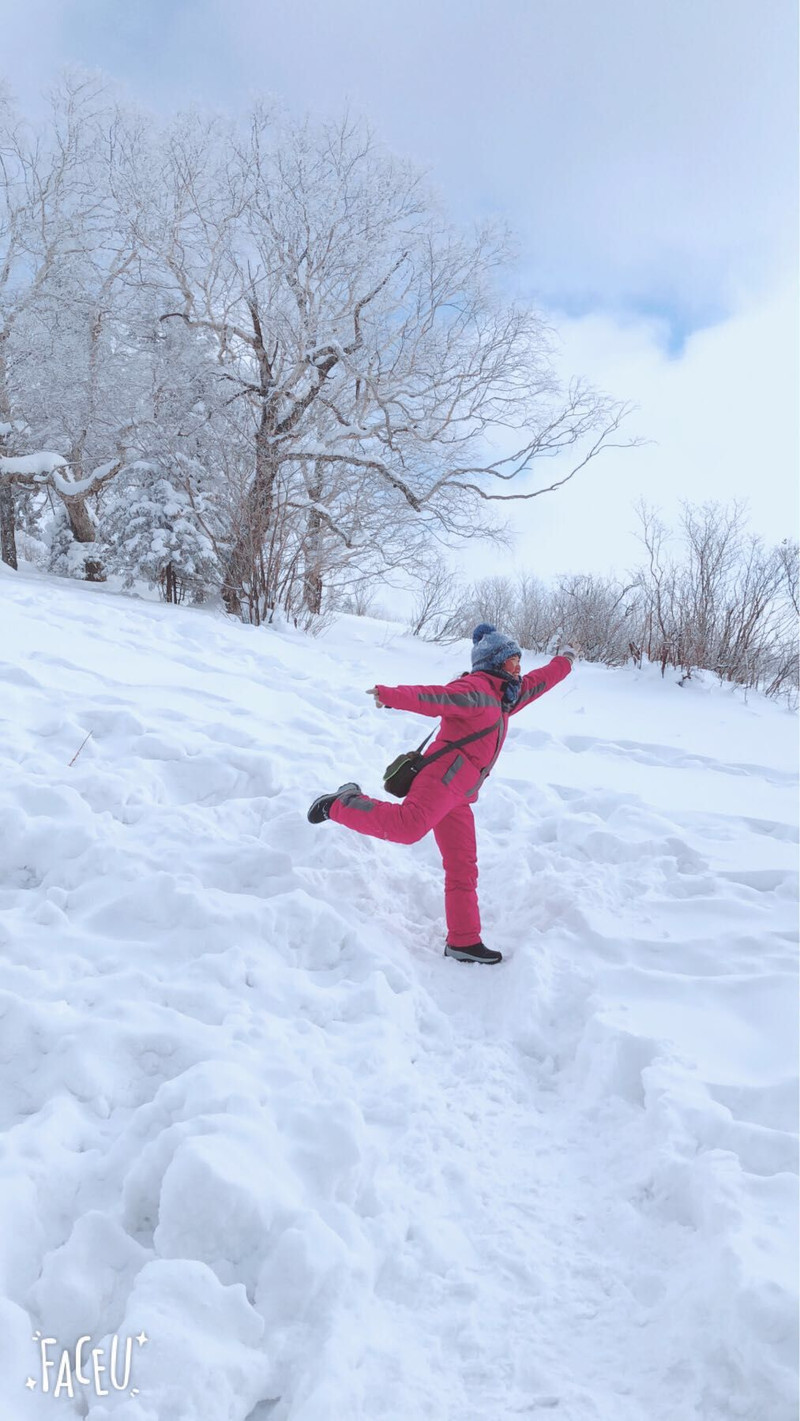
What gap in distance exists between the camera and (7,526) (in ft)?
57.1

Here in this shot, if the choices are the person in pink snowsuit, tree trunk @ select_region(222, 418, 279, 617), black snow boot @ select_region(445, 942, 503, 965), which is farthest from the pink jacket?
tree trunk @ select_region(222, 418, 279, 617)

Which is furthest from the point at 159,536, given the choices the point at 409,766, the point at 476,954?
the point at 476,954

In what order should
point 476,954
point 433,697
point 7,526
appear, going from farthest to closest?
point 7,526 → point 433,697 → point 476,954

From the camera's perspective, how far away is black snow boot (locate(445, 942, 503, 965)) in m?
2.85

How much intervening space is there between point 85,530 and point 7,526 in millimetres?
2069

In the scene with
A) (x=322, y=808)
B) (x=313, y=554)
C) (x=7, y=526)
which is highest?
(x=7, y=526)

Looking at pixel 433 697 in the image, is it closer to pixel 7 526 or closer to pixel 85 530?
pixel 85 530

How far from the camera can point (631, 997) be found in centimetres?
257

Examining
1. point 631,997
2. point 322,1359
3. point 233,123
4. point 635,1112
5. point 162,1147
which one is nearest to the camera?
point 322,1359

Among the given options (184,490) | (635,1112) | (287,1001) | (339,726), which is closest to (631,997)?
(635,1112)

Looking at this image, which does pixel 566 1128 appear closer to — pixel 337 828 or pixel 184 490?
pixel 337 828

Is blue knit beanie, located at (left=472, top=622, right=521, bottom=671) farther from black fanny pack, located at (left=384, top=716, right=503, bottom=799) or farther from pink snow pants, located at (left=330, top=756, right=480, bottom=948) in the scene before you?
pink snow pants, located at (left=330, top=756, right=480, bottom=948)

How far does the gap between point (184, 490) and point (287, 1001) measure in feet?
43.8

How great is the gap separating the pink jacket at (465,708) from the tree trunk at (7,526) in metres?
16.6
